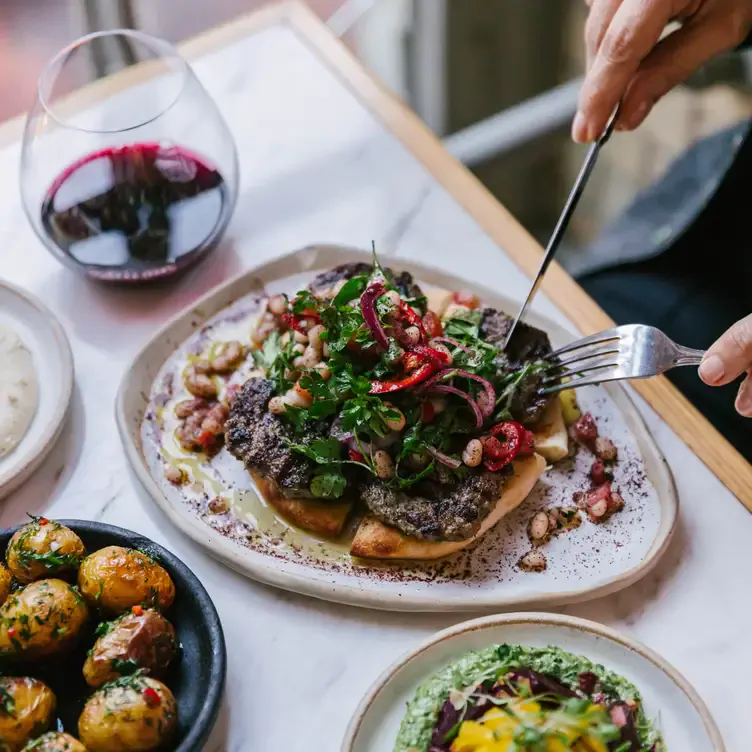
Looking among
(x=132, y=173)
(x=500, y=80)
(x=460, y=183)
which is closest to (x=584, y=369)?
(x=460, y=183)

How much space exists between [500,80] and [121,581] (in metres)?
2.63

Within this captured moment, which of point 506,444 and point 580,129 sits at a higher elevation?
point 580,129

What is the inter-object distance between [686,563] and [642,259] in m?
0.86

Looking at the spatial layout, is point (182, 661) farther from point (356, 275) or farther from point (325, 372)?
point (356, 275)

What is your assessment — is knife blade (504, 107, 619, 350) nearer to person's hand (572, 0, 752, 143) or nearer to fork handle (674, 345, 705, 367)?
person's hand (572, 0, 752, 143)

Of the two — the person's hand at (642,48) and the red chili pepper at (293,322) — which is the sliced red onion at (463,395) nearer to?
the red chili pepper at (293,322)

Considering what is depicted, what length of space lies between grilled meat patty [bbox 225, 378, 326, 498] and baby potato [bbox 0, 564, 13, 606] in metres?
0.40

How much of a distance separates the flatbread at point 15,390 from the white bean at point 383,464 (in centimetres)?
66

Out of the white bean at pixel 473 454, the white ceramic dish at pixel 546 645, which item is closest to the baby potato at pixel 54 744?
the white ceramic dish at pixel 546 645

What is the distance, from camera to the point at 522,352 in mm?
1568

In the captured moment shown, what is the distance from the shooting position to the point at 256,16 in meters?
2.38

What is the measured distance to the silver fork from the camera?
144 cm

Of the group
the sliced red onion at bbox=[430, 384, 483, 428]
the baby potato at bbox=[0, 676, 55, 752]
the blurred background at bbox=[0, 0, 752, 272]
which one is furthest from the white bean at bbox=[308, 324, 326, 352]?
the blurred background at bbox=[0, 0, 752, 272]

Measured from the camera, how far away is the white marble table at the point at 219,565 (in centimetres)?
138
